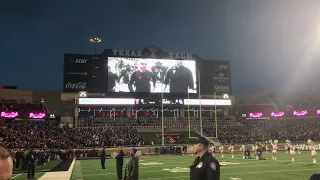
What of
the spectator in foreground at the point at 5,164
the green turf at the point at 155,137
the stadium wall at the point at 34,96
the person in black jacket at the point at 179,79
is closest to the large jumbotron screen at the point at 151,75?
the person in black jacket at the point at 179,79

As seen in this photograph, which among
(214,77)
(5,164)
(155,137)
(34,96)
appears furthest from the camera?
(34,96)

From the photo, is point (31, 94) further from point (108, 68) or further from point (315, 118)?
point (315, 118)

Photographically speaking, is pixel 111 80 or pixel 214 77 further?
pixel 214 77

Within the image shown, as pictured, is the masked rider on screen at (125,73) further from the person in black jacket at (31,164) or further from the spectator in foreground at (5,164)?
the spectator in foreground at (5,164)

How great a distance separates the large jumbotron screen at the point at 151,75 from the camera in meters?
53.6

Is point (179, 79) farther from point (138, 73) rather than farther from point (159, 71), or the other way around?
point (138, 73)

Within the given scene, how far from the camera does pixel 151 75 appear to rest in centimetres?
5553

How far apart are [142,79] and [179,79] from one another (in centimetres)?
696

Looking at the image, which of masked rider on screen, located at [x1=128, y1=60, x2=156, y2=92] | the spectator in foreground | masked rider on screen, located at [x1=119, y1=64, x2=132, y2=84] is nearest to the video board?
masked rider on screen, located at [x1=128, y1=60, x2=156, y2=92]

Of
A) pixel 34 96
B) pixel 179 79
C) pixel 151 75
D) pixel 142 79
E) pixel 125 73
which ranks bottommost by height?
pixel 34 96

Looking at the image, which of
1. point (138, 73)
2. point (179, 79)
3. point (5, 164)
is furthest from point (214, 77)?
point (5, 164)

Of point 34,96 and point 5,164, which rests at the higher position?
point 34,96

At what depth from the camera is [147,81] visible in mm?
54750

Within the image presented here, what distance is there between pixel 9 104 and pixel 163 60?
28.0 metres
